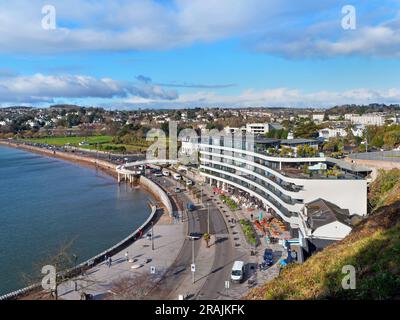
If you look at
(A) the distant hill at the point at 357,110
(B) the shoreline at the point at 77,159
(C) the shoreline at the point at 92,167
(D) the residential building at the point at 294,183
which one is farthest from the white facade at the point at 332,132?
(A) the distant hill at the point at 357,110

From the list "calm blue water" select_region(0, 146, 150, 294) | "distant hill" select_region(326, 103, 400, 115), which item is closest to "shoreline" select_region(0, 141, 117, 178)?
"calm blue water" select_region(0, 146, 150, 294)

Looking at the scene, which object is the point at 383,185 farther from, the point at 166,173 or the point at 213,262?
the point at 166,173

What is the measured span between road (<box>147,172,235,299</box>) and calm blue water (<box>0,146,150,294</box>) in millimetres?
3376

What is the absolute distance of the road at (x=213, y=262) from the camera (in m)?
10.2

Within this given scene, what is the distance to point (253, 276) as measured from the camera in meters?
11.0

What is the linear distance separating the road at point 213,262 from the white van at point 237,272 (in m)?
0.31

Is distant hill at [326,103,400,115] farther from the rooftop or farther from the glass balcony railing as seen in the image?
the rooftop

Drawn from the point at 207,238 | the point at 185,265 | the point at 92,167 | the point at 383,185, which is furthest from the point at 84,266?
the point at 92,167

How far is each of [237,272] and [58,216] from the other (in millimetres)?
12941

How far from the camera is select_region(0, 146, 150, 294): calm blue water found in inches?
574

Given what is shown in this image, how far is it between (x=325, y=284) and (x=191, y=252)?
28.4 ft

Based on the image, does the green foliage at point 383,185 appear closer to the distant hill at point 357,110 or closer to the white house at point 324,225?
the white house at point 324,225

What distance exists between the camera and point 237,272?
35.1 feet
